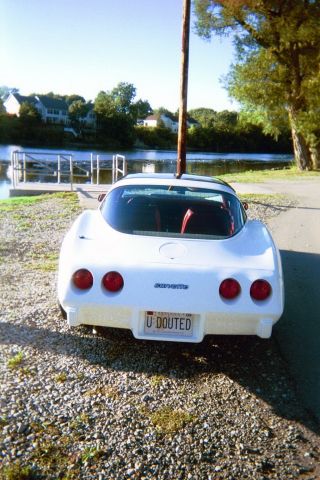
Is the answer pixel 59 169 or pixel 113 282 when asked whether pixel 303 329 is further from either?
pixel 59 169

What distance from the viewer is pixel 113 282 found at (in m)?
3.69

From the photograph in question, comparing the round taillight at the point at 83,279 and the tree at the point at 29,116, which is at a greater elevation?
the tree at the point at 29,116

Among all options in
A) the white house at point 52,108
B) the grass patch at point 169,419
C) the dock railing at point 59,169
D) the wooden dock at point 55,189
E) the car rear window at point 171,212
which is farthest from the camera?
the white house at point 52,108

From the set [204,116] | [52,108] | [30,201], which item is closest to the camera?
[30,201]

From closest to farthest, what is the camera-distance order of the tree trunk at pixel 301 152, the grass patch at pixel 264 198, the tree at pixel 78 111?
the grass patch at pixel 264 198, the tree trunk at pixel 301 152, the tree at pixel 78 111

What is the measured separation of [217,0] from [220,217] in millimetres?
26788

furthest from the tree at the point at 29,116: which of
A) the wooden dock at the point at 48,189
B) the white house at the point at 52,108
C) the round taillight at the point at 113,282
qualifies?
the round taillight at the point at 113,282

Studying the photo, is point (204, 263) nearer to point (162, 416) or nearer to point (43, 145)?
point (162, 416)

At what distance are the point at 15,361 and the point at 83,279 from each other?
835 millimetres

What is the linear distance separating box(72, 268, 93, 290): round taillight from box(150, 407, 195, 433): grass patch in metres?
1.06

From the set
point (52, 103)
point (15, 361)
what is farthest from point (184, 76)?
point (52, 103)

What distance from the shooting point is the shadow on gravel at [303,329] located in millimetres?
3688

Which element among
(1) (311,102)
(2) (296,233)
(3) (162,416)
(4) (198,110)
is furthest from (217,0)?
(4) (198,110)

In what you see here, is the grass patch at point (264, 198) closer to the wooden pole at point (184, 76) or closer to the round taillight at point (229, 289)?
the wooden pole at point (184, 76)
